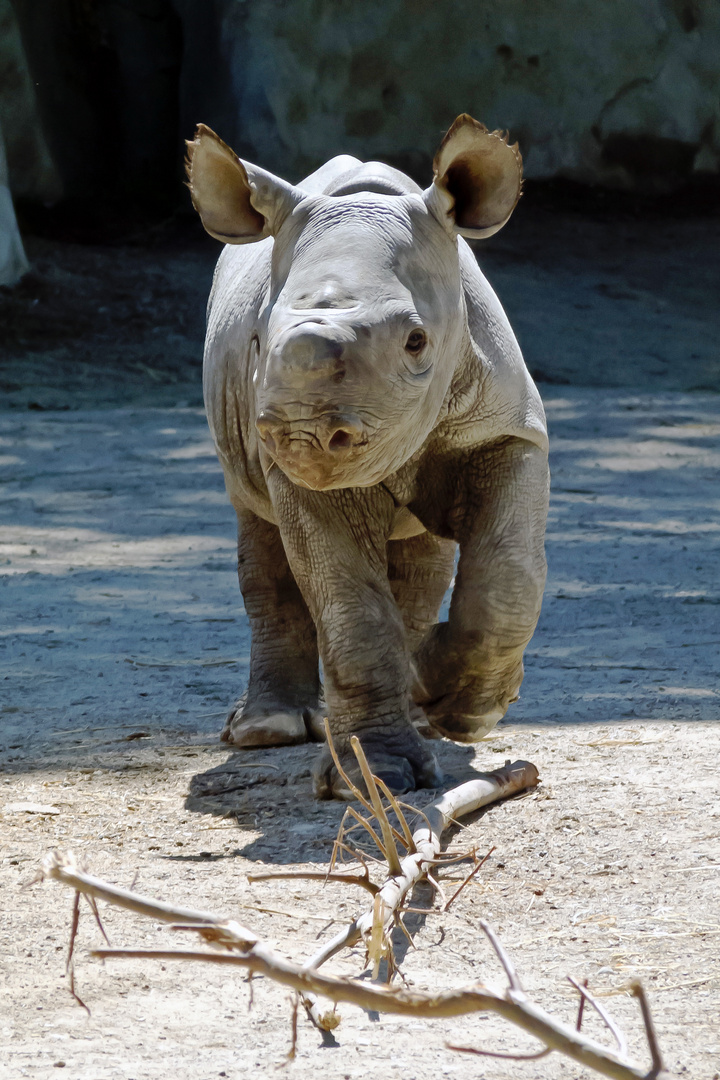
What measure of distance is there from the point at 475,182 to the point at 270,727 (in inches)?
78.5

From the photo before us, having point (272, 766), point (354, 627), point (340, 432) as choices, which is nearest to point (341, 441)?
point (340, 432)

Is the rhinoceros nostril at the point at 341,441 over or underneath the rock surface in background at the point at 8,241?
over

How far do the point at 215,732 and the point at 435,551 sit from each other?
102 centimetres

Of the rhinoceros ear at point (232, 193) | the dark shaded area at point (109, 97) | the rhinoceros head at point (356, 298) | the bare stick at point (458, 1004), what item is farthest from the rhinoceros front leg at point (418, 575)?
the dark shaded area at point (109, 97)

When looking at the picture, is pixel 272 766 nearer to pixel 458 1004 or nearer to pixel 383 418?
pixel 383 418

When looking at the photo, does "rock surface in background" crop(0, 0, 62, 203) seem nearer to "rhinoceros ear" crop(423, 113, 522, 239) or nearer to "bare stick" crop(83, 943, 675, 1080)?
"rhinoceros ear" crop(423, 113, 522, 239)

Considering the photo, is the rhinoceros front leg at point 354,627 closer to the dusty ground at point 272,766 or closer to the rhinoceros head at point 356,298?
the dusty ground at point 272,766

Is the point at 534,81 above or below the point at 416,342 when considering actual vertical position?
below

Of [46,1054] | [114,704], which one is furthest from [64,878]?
[114,704]

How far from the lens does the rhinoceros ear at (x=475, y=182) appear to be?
3.79 meters

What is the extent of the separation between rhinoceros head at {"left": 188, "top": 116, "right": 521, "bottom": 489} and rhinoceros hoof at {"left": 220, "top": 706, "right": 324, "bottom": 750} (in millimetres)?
1310

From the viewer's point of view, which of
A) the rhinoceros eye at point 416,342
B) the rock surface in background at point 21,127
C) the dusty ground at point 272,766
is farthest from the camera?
the rock surface in background at point 21,127

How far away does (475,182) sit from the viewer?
3.89 metres

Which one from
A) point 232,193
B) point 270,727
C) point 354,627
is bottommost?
point 270,727
